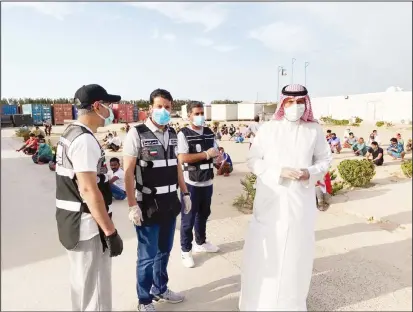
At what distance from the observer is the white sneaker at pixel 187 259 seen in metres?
3.61

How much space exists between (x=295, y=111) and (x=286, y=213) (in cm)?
79

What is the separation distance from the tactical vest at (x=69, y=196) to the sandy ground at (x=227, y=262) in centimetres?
30

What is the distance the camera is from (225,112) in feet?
122

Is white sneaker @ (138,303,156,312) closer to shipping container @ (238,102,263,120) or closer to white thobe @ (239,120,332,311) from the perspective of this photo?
white thobe @ (239,120,332,311)

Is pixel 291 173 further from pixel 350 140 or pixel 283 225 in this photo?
pixel 350 140

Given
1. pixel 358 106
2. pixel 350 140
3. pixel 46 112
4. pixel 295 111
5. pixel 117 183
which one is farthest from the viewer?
pixel 46 112

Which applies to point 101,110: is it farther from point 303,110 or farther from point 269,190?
Answer: point 303,110

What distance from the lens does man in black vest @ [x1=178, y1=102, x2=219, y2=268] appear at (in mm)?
3561

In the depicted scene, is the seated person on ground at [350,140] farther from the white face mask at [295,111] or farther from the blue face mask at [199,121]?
the white face mask at [295,111]

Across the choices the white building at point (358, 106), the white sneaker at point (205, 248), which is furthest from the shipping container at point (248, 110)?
the white sneaker at point (205, 248)

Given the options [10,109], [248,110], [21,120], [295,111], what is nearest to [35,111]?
[10,109]

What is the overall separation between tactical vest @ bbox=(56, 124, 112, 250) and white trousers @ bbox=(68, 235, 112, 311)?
0.24 ft

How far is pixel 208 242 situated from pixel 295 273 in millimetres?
1753

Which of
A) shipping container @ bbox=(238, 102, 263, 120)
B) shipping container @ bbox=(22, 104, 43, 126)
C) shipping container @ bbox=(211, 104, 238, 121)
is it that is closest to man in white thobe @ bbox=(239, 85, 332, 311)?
shipping container @ bbox=(22, 104, 43, 126)
